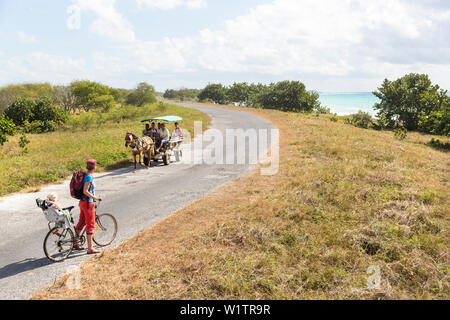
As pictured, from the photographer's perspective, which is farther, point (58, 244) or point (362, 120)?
point (362, 120)

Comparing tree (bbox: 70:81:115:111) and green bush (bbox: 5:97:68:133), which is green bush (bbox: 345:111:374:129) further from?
tree (bbox: 70:81:115:111)

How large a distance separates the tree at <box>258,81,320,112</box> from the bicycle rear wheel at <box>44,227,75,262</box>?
50322 mm

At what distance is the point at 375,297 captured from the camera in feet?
16.4

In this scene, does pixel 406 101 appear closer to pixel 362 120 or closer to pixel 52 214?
pixel 362 120

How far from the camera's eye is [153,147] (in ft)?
52.4

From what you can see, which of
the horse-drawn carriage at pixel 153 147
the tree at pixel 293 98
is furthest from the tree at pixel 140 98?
the horse-drawn carriage at pixel 153 147

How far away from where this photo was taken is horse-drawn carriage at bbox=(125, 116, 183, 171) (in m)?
14.5

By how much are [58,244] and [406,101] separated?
1621 inches

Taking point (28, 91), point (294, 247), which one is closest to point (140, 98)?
point (28, 91)

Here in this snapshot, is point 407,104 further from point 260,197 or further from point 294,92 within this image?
point 260,197

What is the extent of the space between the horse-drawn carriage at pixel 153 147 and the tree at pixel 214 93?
78359mm

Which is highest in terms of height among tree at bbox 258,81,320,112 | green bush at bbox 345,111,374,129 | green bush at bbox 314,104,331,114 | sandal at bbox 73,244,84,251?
tree at bbox 258,81,320,112

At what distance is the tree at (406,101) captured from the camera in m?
34.5

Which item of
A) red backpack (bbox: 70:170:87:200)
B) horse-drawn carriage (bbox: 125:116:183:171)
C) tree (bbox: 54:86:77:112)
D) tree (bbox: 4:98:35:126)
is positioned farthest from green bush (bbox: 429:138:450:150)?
tree (bbox: 54:86:77:112)
